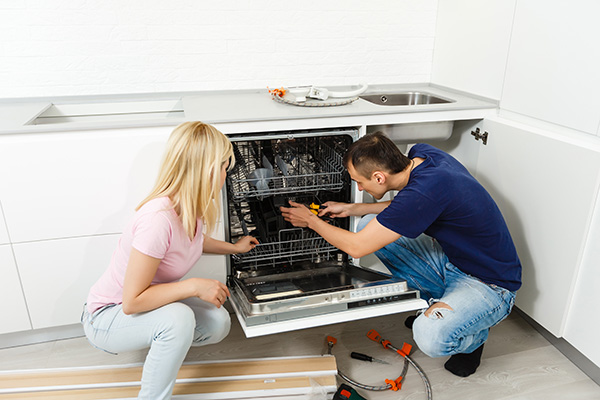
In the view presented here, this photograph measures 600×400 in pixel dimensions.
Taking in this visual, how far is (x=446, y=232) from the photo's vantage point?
1538 mm

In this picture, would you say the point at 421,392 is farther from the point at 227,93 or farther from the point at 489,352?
the point at 227,93

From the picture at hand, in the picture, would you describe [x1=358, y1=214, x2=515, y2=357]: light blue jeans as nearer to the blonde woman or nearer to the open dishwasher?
the open dishwasher

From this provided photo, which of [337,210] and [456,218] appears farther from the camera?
[337,210]

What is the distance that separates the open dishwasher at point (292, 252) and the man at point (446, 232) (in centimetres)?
13

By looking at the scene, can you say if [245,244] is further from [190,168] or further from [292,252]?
[190,168]

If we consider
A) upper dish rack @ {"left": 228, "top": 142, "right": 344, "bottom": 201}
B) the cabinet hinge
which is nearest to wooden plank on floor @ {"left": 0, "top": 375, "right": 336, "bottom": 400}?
upper dish rack @ {"left": 228, "top": 142, "right": 344, "bottom": 201}

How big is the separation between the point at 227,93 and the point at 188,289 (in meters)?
1.13

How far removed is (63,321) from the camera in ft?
5.66

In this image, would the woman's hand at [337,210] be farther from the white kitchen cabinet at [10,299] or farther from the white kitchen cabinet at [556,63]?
the white kitchen cabinet at [10,299]

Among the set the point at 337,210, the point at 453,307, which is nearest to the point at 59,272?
the point at 337,210

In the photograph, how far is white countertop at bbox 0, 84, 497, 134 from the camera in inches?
61.9

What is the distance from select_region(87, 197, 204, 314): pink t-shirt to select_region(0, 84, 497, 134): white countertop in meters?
0.44

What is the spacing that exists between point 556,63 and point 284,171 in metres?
1.00

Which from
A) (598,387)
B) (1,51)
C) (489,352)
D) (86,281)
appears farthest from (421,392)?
(1,51)
